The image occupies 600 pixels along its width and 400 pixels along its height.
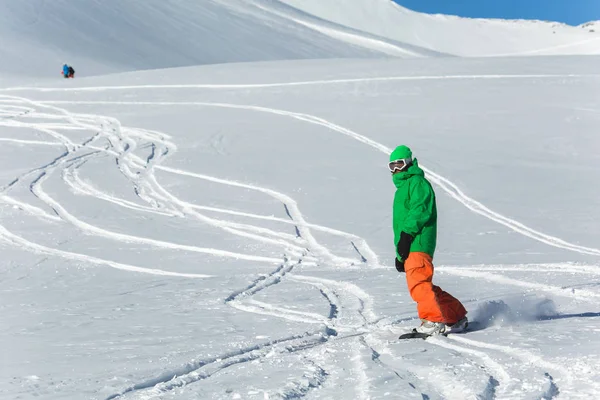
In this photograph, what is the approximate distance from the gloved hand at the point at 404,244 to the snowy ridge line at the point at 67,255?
3213mm

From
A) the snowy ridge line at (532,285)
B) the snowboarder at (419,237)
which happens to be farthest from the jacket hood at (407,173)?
the snowy ridge line at (532,285)

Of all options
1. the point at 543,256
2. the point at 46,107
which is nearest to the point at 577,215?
the point at 543,256

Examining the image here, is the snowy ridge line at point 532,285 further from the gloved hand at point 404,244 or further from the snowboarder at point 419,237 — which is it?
the gloved hand at point 404,244

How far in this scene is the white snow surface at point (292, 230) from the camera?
484 cm

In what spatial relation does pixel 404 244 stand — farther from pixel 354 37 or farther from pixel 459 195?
pixel 354 37

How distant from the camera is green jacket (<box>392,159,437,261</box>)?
5668mm

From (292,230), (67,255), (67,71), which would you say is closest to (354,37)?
(67,71)

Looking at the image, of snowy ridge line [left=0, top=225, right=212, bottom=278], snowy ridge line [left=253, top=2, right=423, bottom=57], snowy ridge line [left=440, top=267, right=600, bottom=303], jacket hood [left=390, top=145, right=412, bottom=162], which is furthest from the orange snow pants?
snowy ridge line [left=253, top=2, right=423, bottom=57]

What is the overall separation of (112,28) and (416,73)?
2940cm

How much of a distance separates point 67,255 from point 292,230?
113 inches

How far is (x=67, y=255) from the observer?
31.0 ft

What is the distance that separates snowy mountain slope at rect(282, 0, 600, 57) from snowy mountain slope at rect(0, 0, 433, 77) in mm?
26121

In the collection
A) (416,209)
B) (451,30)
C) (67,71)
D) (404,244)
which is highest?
(451,30)

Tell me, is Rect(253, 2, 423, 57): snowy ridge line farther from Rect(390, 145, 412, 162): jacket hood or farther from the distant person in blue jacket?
Rect(390, 145, 412, 162): jacket hood
